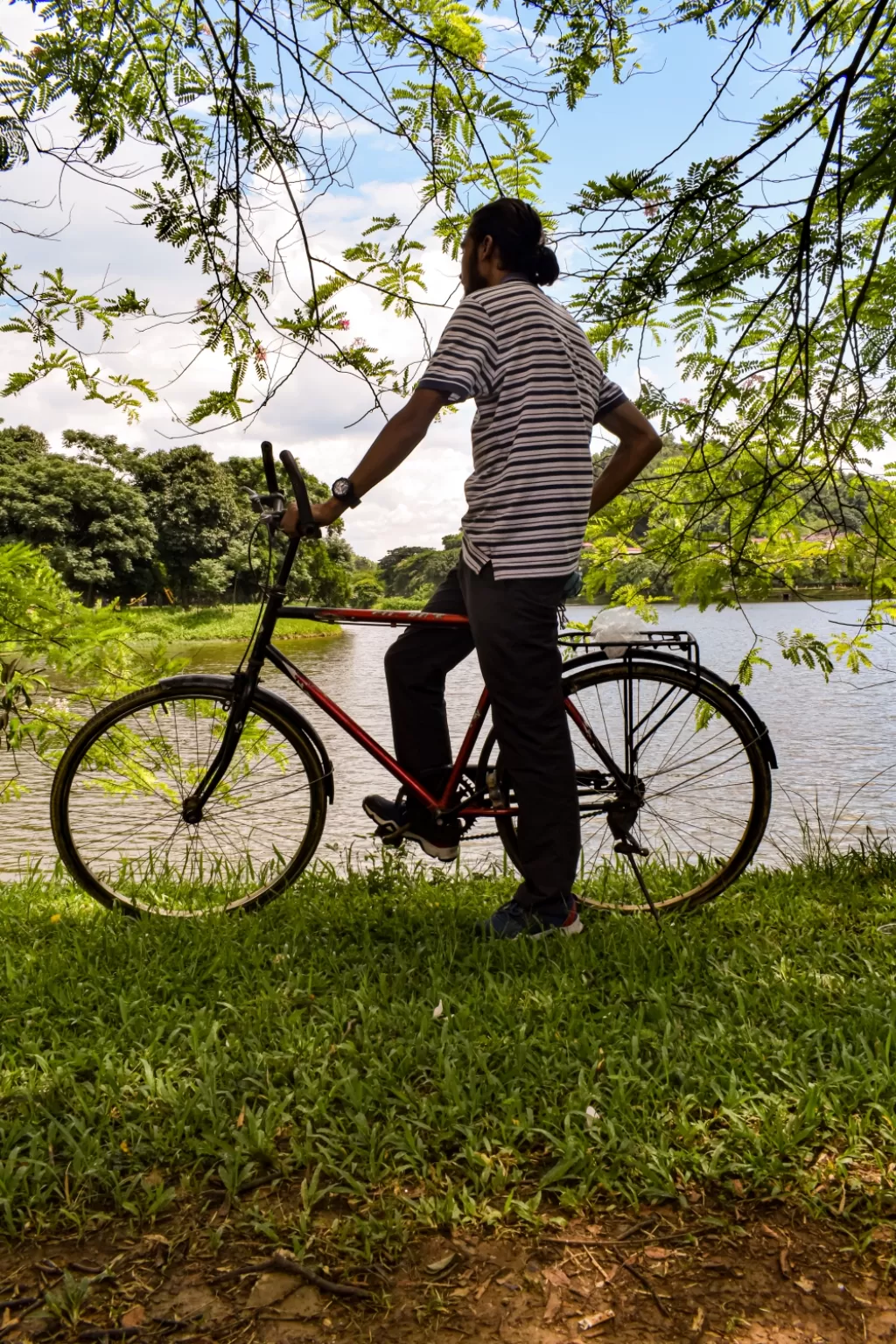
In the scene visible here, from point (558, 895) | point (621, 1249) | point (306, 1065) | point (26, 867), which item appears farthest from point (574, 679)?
point (26, 867)

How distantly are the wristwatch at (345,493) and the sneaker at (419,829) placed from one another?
42.0 inches

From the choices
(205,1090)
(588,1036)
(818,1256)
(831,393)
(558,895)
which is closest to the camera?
(818,1256)

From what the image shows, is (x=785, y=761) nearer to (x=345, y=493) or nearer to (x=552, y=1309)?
(x=345, y=493)

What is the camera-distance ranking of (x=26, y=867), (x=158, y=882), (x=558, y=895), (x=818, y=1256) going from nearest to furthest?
(x=818, y=1256), (x=558, y=895), (x=158, y=882), (x=26, y=867)

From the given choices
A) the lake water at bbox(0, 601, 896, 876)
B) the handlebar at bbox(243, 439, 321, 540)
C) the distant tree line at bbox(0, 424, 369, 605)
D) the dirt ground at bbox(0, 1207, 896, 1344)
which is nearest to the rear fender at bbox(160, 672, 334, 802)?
the lake water at bbox(0, 601, 896, 876)

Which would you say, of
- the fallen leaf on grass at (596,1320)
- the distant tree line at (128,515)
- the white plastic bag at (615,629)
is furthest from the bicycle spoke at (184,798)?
the distant tree line at (128,515)

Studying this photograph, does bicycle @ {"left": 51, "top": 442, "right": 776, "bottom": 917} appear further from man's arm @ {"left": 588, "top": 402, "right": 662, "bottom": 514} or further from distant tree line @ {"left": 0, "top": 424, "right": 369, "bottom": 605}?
distant tree line @ {"left": 0, "top": 424, "right": 369, "bottom": 605}

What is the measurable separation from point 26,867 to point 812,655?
4.32 m

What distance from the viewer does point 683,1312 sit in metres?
1.74

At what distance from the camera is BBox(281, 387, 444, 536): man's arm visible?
2865 mm

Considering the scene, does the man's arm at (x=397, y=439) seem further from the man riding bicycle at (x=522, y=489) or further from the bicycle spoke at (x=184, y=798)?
the bicycle spoke at (x=184, y=798)

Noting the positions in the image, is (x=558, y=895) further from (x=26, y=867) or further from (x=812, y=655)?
(x=26, y=867)

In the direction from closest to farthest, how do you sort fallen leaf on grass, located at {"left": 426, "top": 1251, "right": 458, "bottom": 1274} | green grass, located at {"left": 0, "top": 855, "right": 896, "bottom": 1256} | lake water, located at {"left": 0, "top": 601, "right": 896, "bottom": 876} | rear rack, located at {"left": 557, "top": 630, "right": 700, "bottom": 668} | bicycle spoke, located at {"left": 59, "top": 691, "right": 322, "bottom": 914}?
fallen leaf on grass, located at {"left": 426, "top": 1251, "right": 458, "bottom": 1274} < green grass, located at {"left": 0, "top": 855, "right": 896, "bottom": 1256} < rear rack, located at {"left": 557, "top": 630, "right": 700, "bottom": 668} < bicycle spoke, located at {"left": 59, "top": 691, "right": 322, "bottom": 914} < lake water, located at {"left": 0, "top": 601, "right": 896, "bottom": 876}

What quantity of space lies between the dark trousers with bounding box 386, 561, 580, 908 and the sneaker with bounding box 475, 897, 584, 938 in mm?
42
